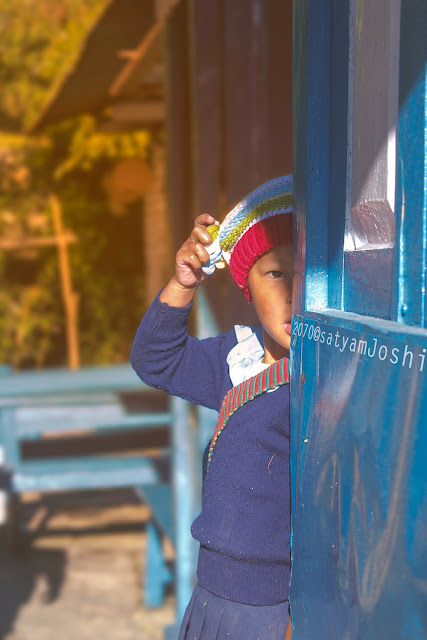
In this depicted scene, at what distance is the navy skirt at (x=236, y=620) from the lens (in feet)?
4.19

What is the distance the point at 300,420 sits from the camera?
113cm

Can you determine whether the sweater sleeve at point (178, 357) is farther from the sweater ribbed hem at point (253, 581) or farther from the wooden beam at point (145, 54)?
the wooden beam at point (145, 54)

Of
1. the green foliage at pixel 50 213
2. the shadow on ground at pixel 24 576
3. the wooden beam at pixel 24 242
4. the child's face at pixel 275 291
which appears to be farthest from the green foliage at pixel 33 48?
the child's face at pixel 275 291

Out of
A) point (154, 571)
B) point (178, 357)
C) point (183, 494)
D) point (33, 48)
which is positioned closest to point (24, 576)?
point (154, 571)

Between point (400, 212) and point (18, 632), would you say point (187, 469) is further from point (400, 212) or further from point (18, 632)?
point (400, 212)

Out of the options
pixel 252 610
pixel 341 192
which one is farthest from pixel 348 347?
pixel 252 610

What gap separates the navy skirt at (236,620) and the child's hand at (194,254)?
56cm

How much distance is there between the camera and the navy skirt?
4.19ft

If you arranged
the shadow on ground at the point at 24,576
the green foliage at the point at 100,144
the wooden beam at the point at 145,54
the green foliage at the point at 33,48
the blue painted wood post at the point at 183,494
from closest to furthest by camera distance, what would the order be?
1. the blue painted wood post at the point at 183,494
2. the wooden beam at the point at 145,54
3. the shadow on ground at the point at 24,576
4. the green foliage at the point at 100,144
5. the green foliage at the point at 33,48

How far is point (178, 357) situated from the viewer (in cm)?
147

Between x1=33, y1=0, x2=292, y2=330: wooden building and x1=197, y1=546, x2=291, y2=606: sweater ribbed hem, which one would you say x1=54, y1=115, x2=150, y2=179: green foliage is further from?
x1=197, y1=546, x2=291, y2=606: sweater ribbed hem

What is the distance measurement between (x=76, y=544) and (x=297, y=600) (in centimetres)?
350

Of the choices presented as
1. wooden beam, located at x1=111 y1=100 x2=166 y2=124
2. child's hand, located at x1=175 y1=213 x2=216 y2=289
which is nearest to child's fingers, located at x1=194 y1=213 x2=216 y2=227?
child's hand, located at x1=175 y1=213 x2=216 y2=289

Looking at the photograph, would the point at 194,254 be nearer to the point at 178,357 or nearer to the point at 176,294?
the point at 176,294
